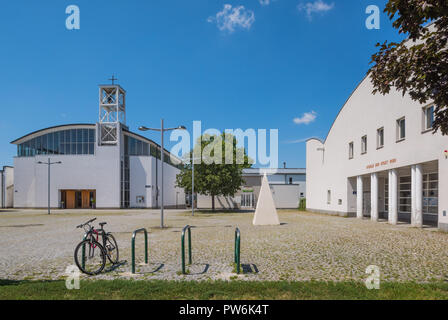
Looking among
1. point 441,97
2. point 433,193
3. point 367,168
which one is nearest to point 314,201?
point 367,168

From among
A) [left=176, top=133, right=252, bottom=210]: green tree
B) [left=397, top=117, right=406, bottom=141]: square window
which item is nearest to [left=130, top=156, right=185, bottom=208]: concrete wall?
[left=176, top=133, right=252, bottom=210]: green tree

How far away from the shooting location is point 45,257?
913 centimetres

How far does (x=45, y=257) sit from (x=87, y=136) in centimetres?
4461

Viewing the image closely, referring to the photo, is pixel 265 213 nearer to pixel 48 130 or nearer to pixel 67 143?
pixel 67 143

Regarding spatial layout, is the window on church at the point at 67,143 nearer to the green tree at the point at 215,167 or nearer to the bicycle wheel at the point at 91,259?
the green tree at the point at 215,167

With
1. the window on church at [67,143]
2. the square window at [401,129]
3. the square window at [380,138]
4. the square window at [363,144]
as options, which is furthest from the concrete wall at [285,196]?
the square window at [401,129]

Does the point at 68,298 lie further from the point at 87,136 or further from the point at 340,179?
the point at 87,136

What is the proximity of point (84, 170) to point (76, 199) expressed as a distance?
5060 mm

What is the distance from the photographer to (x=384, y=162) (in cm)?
2116

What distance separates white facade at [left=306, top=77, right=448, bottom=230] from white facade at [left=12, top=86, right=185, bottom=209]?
27.1 m

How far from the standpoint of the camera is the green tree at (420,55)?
4.21 meters

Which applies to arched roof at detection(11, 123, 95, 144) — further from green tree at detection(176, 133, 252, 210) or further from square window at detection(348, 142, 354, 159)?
square window at detection(348, 142, 354, 159)
